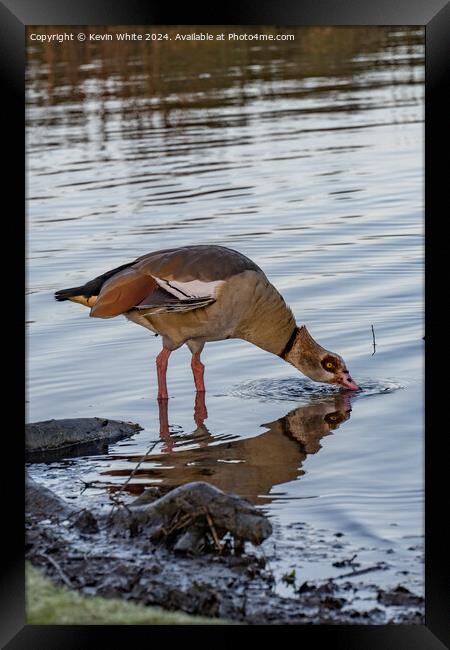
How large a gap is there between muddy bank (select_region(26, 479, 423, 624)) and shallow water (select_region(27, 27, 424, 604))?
7.1 inches

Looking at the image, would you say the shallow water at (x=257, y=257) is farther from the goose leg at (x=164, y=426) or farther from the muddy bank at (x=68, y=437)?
the muddy bank at (x=68, y=437)

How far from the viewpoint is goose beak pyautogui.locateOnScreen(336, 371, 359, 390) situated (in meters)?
8.30

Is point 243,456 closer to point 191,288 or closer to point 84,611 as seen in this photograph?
point 191,288

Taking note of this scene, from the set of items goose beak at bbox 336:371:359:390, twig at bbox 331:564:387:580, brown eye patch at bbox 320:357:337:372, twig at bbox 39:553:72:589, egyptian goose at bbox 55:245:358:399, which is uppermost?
egyptian goose at bbox 55:245:358:399

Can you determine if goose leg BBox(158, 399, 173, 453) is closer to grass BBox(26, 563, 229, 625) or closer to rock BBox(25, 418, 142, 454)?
rock BBox(25, 418, 142, 454)

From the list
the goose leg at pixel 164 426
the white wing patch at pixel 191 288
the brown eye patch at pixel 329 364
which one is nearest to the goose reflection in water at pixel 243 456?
the goose leg at pixel 164 426

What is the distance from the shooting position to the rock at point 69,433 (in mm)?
7070

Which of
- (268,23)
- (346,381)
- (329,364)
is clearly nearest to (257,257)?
(329,364)

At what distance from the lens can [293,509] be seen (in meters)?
5.96

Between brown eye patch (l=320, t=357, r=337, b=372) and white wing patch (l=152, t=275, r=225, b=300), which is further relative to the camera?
brown eye patch (l=320, t=357, r=337, b=372)

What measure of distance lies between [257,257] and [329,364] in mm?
2545

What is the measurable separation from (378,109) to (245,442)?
36.2 feet

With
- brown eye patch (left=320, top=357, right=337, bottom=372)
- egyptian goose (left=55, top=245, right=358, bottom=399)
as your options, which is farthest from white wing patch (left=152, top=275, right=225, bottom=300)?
brown eye patch (left=320, top=357, right=337, bottom=372)

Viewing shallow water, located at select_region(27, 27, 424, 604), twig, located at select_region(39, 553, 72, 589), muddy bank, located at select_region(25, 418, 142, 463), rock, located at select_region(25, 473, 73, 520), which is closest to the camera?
twig, located at select_region(39, 553, 72, 589)
